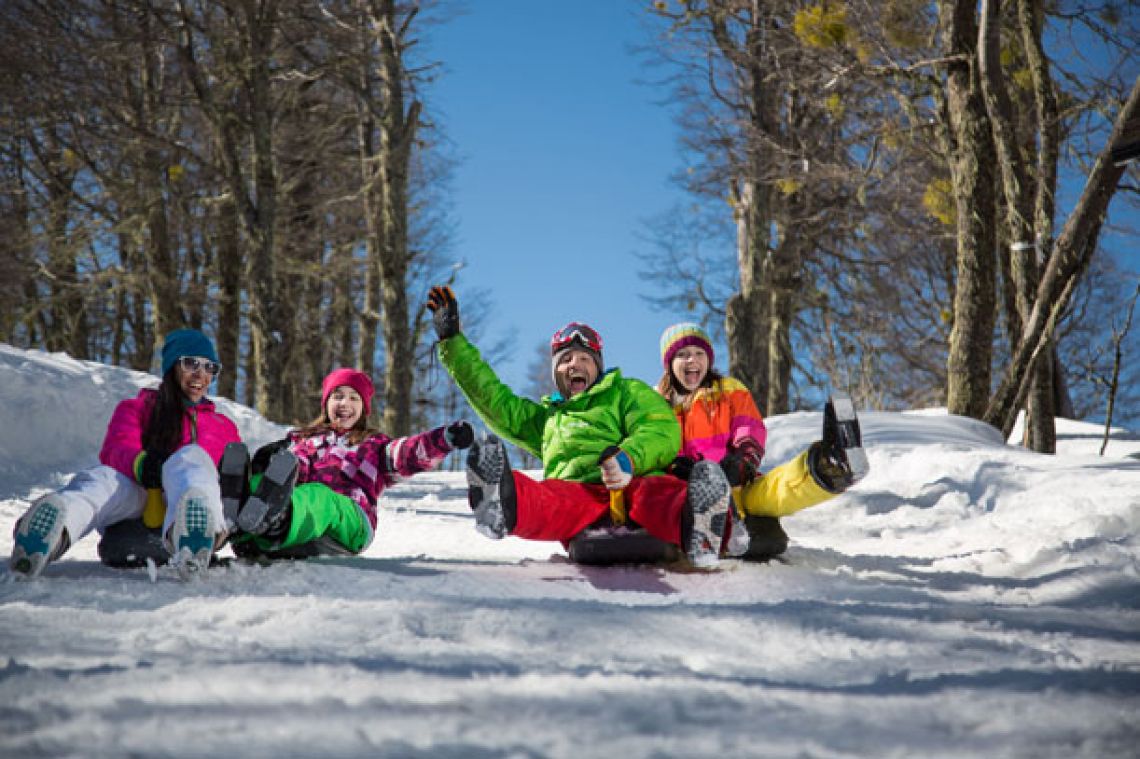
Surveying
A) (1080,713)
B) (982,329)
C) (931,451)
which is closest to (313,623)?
(1080,713)

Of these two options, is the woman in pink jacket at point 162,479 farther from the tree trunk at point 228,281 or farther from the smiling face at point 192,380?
the tree trunk at point 228,281

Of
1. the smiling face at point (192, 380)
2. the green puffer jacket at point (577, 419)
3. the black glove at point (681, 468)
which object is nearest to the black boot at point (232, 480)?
the smiling face at point (192, 380)

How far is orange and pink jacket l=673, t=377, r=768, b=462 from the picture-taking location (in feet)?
13.0

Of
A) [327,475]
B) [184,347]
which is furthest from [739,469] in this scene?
[184,347]

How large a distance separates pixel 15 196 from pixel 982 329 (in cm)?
1558

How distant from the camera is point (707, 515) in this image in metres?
3.16

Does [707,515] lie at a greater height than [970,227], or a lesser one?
lesser

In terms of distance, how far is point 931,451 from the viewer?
614 centimetres

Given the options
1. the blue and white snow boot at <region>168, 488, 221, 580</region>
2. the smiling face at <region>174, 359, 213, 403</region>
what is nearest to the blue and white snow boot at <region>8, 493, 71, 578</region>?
the blue and white snow boot at <region>168, 488, 221, 580</region>

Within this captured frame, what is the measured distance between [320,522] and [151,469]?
0.67 meters

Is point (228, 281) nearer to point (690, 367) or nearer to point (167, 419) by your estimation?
point (167, 419)

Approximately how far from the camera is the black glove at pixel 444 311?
13.2 feet

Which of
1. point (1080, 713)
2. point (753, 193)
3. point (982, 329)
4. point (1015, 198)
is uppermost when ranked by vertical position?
point (753, 193)

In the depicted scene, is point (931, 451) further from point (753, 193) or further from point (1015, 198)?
point (753, 193)
